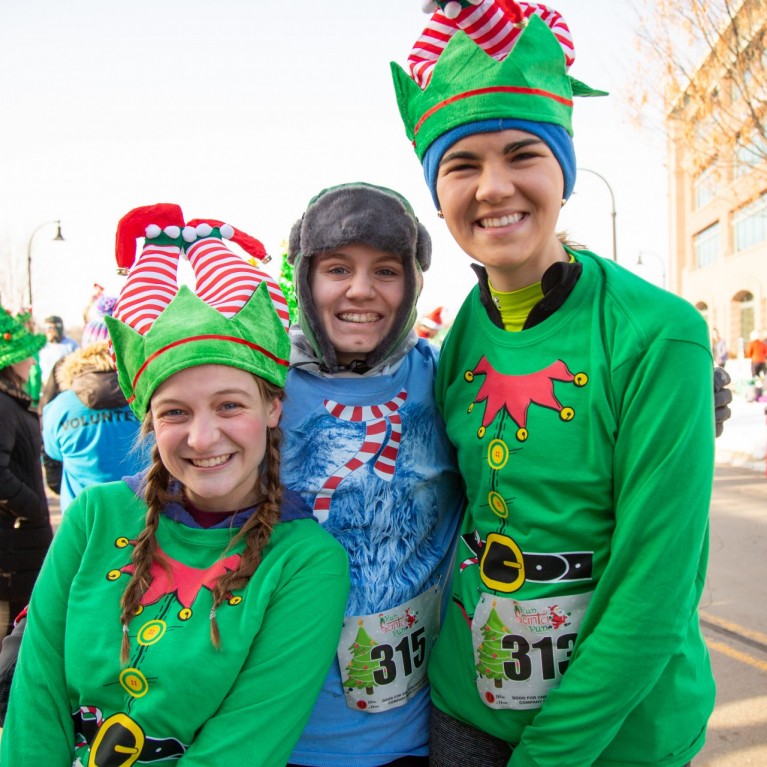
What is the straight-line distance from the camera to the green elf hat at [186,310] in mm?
1666

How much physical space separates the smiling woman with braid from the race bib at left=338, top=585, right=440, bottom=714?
0.18 m

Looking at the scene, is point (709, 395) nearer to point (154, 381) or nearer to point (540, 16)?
point (540, 16)

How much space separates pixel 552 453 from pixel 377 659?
0.74 m

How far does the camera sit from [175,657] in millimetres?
1520

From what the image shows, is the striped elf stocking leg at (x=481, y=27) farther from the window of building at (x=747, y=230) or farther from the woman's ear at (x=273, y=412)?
the window of building at (x=747, y=230)

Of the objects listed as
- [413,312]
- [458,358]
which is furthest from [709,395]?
[413,312]

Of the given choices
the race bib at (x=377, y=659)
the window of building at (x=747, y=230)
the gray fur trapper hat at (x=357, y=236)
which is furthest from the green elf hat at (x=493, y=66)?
the window of building at (x=747, y=230)

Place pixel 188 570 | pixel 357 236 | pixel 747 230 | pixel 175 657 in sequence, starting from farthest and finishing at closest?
pixel 747 230, pixel 357 236, pixel 188 570, pixel 175 657

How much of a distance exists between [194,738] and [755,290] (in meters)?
31.8

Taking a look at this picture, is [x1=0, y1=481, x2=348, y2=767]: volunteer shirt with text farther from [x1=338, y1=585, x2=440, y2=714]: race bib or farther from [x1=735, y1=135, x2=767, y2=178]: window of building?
[x1=735, y1=135, x2=767, y2=178]: window of building

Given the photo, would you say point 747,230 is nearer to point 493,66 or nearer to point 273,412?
point 493,66

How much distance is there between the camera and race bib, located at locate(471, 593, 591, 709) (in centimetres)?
154

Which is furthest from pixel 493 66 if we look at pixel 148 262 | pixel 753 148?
pixel 753 148

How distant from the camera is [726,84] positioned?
857 cm
